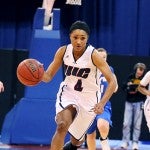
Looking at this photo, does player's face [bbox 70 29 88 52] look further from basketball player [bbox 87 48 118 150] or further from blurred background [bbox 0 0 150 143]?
blurred background [bbox 0 0 150 143]

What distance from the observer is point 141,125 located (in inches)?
457

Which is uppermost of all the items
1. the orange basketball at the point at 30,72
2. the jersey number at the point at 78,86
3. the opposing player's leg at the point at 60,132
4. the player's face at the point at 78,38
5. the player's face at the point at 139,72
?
the player's face at the point at 78,38

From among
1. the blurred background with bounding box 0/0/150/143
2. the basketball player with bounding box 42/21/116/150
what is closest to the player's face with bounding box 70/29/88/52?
the basketball player with bounding box 42/21/116/150

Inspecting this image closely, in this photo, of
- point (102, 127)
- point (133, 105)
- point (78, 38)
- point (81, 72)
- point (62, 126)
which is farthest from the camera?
point (133, 105)

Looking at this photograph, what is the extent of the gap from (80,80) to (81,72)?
10cm

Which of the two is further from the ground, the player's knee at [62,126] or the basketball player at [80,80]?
the basketball player at [80,80]

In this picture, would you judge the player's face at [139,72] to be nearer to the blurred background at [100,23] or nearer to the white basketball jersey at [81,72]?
the blurred background at [100,23]

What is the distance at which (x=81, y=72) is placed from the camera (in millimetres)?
5875

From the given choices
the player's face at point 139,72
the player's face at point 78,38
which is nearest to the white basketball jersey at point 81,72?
the player's face at point 78,38

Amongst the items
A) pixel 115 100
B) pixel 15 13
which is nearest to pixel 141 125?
pixel 115 100

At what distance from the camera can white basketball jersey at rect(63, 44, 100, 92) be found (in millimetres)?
5863

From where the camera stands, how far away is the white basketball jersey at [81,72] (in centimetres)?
586

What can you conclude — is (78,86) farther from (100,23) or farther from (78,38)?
(100,23)

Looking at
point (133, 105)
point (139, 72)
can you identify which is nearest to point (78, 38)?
point (139, 72)
